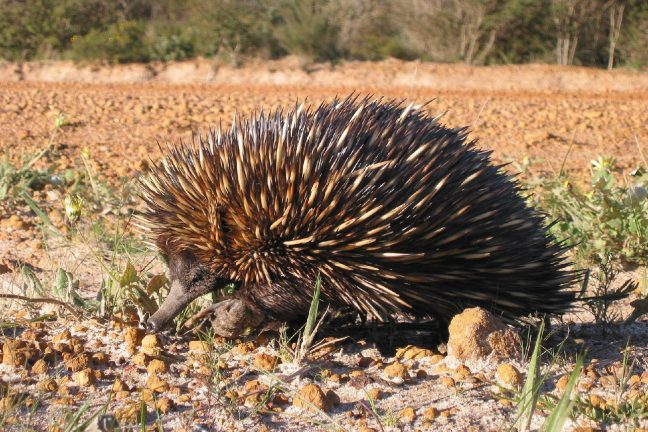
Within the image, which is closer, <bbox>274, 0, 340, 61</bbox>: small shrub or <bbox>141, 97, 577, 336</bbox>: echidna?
<bbox>141, 97, 577, 336</bbox>: echidna

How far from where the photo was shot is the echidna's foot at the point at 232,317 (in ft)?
11.5

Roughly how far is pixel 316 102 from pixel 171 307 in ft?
29.1

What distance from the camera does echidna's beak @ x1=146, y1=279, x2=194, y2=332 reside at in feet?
11.3

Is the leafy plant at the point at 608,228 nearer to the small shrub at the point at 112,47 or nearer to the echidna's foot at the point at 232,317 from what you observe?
the echidna's foot at the point at 232,317

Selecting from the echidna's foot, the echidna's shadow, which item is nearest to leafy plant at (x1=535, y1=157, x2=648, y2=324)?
the echidna's shadow

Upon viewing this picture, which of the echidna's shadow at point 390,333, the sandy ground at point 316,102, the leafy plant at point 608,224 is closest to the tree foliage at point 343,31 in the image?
the sandy ground at point 316,102

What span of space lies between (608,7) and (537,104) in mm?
7341

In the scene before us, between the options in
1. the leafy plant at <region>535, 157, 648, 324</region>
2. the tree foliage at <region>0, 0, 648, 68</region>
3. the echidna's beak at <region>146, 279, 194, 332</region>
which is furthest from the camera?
the tree foliage at <region>0, 0, 648, 68</region>

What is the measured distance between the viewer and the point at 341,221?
3299 mm

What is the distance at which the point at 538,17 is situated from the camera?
18.1 m

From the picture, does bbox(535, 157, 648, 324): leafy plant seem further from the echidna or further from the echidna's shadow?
the echidna

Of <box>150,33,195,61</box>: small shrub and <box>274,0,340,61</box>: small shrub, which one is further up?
<box>274,0,340,61</box>: small shrub

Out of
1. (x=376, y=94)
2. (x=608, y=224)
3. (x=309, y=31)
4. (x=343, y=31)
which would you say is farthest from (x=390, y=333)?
(x=343, y=31)

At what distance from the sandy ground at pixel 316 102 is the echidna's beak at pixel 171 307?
0.18m
